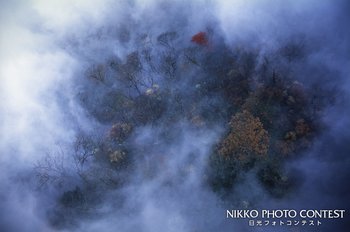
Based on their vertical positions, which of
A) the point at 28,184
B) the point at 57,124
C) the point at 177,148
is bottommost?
the point at 28,184

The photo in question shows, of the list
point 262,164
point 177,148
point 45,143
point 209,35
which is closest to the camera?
point 262,164

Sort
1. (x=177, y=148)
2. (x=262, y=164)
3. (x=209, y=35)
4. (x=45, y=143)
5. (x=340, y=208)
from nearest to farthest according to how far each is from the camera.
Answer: (x=340, y=208) → (x=262, y=164) → (x=177, y=148) → (x=45, y=143) → (x=209, y=35)

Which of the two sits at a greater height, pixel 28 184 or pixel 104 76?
pixel 104 76

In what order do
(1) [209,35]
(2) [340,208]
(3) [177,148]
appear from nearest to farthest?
(2) [340,208] → (3) [177,148] → (1) [209,35]

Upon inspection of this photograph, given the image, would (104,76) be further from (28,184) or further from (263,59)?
(263,59)

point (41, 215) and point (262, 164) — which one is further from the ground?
point (262, 164)

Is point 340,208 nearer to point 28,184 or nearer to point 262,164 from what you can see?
point 262,164

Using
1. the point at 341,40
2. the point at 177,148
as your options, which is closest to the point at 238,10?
the point at 341,40

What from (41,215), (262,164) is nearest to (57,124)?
(41,215)

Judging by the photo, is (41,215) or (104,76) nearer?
(41,215)
